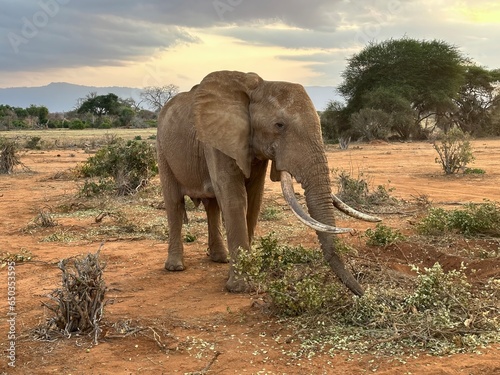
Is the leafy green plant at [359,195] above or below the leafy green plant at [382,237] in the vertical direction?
above

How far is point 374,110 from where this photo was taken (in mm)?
29719

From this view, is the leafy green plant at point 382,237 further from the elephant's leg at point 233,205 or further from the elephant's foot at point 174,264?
the elephant's foot at point 174,264

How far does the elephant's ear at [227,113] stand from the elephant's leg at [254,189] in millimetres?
435

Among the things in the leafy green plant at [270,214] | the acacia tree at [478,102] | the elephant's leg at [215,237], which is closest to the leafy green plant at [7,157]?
the leafy green plant at [270,214]

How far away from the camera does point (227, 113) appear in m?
5.78

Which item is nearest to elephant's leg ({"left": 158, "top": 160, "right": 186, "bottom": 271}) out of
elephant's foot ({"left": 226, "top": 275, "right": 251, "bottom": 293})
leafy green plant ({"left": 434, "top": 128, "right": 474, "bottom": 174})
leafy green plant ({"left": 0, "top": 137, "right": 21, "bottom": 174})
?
elephant's foot ({"left": 226, "top": 275, "right": 251, "bottom": 293})

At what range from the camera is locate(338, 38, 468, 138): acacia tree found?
32156 millimetres

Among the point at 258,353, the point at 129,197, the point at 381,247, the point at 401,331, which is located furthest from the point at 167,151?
the point at 129,197

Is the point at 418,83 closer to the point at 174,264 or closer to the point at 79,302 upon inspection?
the point at 174,264

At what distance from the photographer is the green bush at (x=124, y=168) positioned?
12555 millimetres

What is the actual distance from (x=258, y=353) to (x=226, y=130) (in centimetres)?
239

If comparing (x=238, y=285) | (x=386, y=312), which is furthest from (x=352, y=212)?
(x=238, y=285)

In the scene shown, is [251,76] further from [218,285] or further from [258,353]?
[258,353]

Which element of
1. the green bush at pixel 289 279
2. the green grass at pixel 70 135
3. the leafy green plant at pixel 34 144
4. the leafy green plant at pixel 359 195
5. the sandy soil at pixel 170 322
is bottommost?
the sandy soil at pixel 170 322
